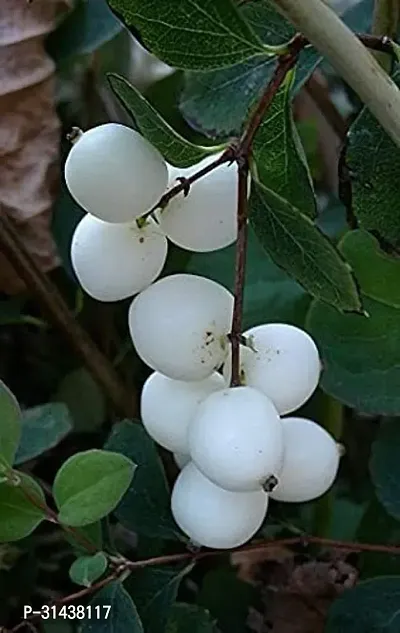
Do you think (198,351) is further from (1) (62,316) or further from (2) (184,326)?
(1) (62,316)

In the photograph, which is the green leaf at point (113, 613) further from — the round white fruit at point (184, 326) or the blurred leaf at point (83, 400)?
the blurred leaf at point (83, 400)

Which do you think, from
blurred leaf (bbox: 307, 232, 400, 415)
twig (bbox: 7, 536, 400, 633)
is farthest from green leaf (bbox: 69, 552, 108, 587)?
blurred leaf (bbox: 307, 232, 400, 415)

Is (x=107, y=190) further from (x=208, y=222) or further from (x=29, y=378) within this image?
(x=29, y=378)

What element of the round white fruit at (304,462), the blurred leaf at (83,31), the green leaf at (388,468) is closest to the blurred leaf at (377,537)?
the green leaf at (388,468)

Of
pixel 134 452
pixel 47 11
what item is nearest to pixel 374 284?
pixel 134 452

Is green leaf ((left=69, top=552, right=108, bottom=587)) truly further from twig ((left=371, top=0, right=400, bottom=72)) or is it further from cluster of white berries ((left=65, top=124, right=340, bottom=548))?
twig ((left=371, top=0, right=400, bottom=72))
